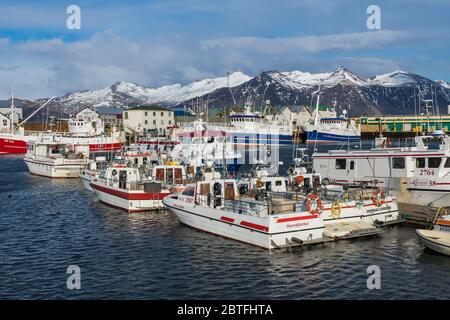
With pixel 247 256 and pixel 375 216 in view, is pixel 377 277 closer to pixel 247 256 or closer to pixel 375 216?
pixel 247 256

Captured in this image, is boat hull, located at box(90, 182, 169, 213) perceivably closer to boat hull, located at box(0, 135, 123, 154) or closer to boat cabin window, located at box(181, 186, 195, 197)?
boat cabin window, located at box(181, 186, 195, 197)

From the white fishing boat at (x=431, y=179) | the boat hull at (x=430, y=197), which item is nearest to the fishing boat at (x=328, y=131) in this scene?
the white fishing boat at (x=431, y=179)

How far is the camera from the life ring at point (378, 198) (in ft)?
92.5

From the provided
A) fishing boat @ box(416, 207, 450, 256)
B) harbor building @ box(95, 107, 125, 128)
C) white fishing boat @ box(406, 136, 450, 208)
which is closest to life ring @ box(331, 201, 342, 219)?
fishing boat @ box(416, 207, 450, 256)

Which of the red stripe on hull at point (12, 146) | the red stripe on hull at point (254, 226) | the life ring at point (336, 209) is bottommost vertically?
the red stripe on hull at point (254, 226)

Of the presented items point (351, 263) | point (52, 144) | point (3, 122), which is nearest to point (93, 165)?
point (52, 144)

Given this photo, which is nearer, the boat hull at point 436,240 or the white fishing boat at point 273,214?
the boat hull at point 436,240

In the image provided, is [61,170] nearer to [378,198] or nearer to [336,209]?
[336,209]

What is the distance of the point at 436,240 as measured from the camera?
73.7 feet

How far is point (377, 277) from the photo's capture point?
20094 millimetres

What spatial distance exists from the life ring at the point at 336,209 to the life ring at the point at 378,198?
2713 mm

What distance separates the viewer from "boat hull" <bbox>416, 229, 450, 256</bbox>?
72.7 ft

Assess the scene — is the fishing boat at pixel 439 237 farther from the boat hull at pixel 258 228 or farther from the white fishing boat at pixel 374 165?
the white fishing boat at pixel 374 165
